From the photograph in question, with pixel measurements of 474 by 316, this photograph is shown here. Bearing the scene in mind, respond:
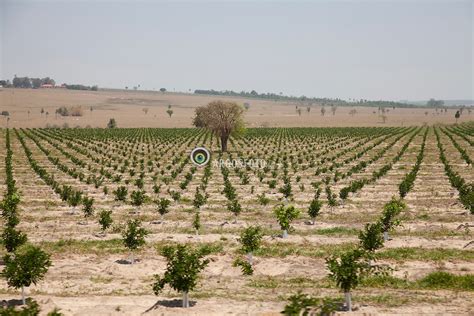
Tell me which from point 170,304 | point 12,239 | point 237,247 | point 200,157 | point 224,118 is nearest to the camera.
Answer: point 170,304

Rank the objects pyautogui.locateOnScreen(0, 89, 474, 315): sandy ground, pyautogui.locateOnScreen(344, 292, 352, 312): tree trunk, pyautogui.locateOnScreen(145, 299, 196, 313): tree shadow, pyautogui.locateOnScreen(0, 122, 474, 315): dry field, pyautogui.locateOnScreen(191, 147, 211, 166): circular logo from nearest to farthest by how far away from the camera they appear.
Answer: pyautogui.locateOnScreen(344, 292, 352, 312): tree trunk
pyautogui.locateOnScreen(145, 299, 196, 313): tree shadow
pyautogui.locateOnScreen(0, 89, 474, 315): sandy ground
pyautogui.locateOnScreen(0, 122, 474, 315): dry field
pyautogui.locateOnScreen(191, 147, 211, 166): circular logo

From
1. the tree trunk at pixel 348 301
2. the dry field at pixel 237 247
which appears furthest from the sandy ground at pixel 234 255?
the tree trunk at pixel 348 301

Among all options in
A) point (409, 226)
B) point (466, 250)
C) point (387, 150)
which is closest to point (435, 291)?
point (466, 250)

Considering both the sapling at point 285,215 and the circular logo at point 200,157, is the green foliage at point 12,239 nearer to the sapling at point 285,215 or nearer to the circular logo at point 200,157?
the sapling at point 285,215

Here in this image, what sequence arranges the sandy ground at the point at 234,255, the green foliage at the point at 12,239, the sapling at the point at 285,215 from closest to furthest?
the sandy ground at the point at 234,255 → the green foliage at the point at 12,239 → the sapling at the point at 285,215

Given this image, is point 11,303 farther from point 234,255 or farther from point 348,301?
point 348,301

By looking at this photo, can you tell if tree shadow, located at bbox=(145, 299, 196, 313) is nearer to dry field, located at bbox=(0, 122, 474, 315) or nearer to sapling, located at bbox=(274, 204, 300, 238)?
dry field, located at bbox=(0, 122, 474, 315)

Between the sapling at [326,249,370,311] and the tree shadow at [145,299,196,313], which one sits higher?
the sapling at [326,249,370,311]

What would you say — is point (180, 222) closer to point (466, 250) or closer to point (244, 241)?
point (244, 241)

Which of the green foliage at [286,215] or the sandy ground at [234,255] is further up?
the green foliage at [286,215]

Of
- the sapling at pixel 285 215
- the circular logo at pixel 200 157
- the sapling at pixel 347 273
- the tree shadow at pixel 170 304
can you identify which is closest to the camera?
the sapling at pixel 347 273

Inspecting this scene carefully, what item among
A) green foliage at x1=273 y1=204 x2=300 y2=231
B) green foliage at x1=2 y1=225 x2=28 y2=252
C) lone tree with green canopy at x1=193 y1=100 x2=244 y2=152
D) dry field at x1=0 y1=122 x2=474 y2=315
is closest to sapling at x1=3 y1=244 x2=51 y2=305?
dry field at x1=0 y1=122 x2=474 y2=315

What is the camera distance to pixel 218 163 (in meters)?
51.5

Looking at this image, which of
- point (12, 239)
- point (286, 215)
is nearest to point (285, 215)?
point (286, 215)
